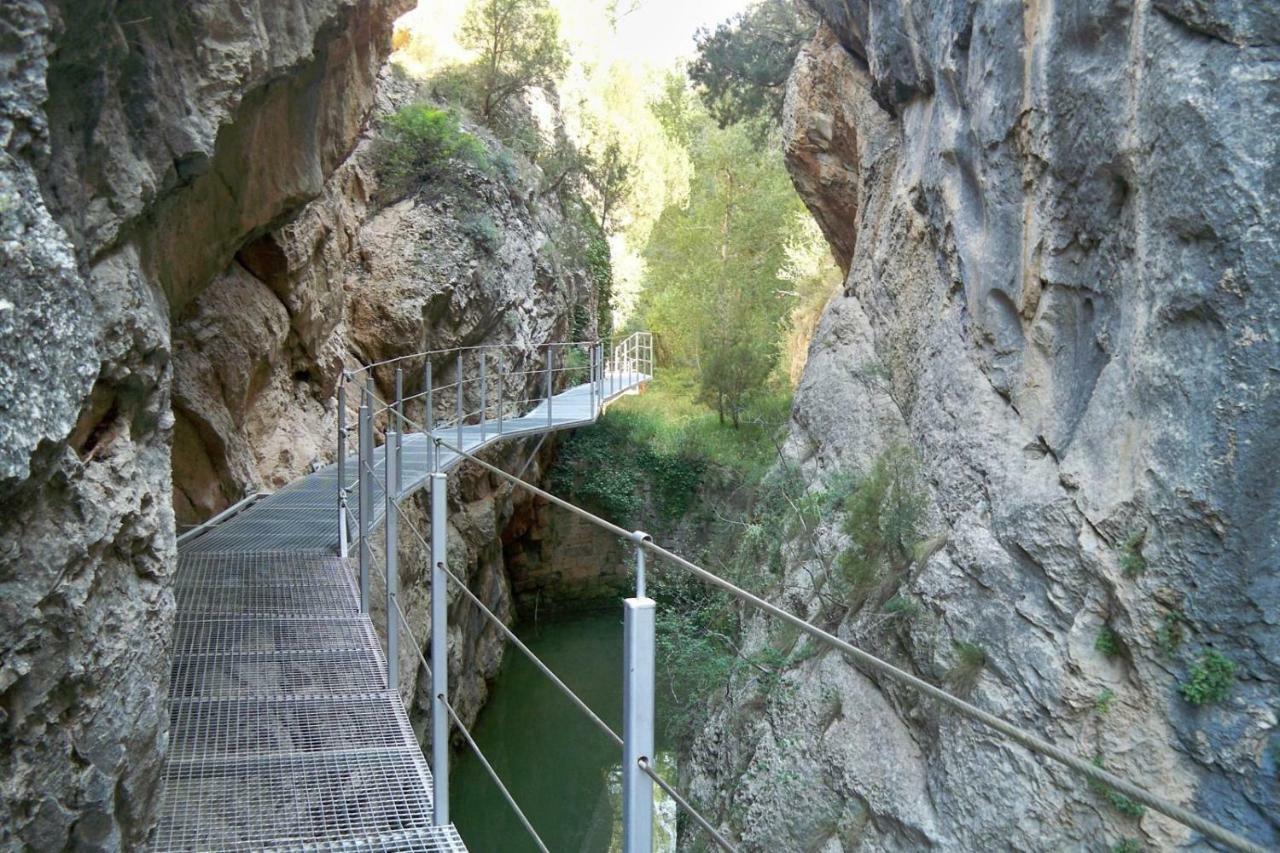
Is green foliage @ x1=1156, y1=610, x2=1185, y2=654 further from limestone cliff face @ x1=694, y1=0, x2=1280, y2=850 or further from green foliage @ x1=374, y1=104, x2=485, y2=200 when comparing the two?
green foliage @ x1=374, y1=104, x2=485, y2=200

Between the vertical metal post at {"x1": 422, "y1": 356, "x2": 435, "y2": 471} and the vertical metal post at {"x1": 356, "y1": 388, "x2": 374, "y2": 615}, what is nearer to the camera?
the vertical metal post at {"x1": 356, "y1": 388, "x2": 374, "y2": 615}

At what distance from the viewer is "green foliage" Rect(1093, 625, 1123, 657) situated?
5340mm

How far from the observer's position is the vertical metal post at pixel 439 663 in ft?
9.72

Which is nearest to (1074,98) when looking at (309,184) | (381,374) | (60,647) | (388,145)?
(309,184)

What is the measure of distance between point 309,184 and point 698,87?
12.2m

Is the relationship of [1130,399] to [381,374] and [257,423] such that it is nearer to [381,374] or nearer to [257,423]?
[257,423]

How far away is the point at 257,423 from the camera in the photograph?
30.3ft

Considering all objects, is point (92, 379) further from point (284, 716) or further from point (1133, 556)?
point (1133, 556)

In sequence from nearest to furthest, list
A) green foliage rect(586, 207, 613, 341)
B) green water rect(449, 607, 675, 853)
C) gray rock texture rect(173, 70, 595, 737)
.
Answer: gray rock texture rect(173, 70, 595, 737)
green water rect(449, 607, 675, 853)
green foliage rect(586, 207, 613, 341)

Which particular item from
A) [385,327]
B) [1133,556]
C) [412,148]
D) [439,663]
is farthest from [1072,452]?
[412,148]

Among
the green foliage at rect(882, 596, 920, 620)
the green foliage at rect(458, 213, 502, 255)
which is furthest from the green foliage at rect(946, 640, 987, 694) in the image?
the green foliage at rect(458, 213, 502, 255)

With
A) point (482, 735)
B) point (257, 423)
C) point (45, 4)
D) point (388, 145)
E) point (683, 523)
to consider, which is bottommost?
point (482, 735)

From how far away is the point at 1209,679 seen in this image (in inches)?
189

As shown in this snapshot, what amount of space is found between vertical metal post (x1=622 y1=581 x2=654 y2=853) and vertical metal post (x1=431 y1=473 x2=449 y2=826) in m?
1.16
